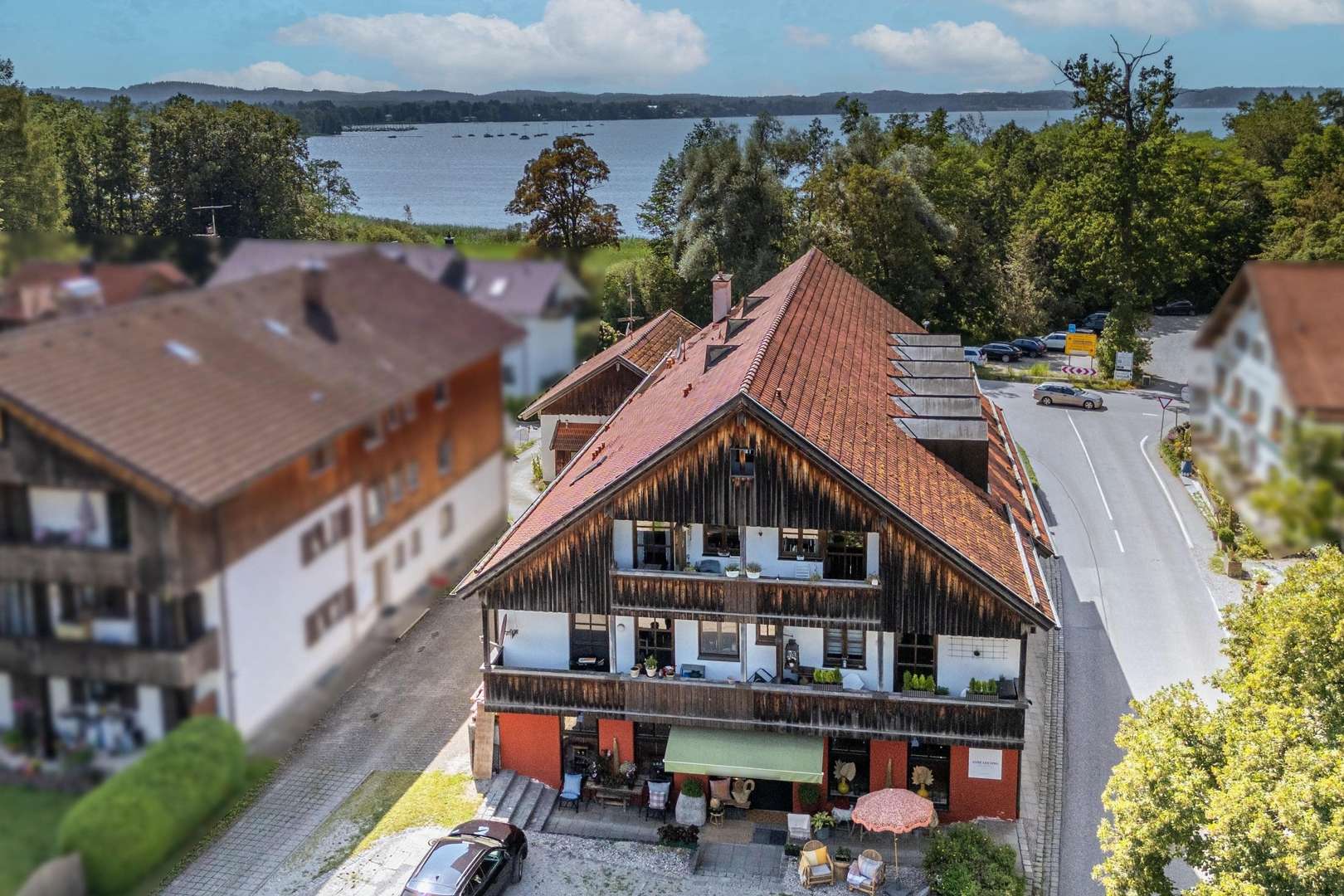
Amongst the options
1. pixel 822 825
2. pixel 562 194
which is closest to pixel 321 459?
pixel 562 194

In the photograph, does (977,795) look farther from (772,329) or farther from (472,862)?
(772,329)

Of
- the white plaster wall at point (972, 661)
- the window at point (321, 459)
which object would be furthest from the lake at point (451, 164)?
the white plaster wall at point (972, 661)

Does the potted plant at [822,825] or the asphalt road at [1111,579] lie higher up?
the asphalt road at [1111,579]

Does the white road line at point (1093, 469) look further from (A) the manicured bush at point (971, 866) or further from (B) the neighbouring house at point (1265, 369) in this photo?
(B) the neighbouring house at point (1265, 369)

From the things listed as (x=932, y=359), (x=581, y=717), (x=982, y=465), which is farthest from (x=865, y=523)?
(x=932, y=359)

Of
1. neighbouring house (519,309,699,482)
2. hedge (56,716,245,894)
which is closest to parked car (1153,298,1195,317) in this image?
neighbouring house (519,309,699,482)

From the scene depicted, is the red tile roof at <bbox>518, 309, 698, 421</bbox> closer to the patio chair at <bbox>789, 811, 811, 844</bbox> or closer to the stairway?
the stairway

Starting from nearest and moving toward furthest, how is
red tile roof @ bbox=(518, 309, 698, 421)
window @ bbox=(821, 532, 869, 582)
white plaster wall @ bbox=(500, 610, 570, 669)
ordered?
window @ bbox=(821, 532, 869, 582)
white plaster wall @ bbox=(500, 610, 570, 669)
red tile roof @ bbox=(518, 309, 698, 421)
